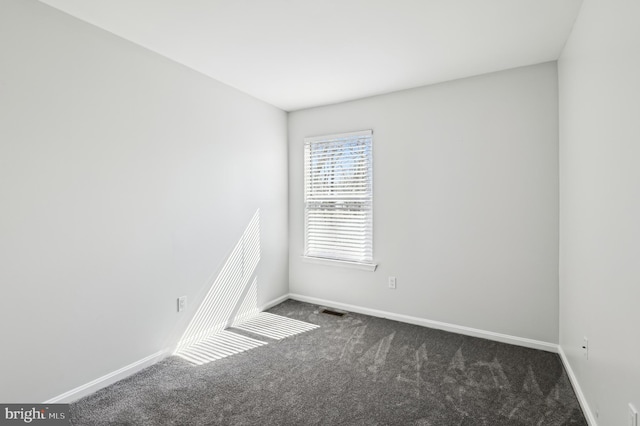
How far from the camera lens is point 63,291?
199 cm

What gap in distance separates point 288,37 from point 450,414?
108 inches

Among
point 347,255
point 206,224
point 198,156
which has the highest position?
point 198,156

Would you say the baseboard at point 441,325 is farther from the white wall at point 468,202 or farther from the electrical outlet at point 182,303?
the electrical outlet at point 182,303

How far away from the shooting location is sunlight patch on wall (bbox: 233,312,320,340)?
3098 millimetres

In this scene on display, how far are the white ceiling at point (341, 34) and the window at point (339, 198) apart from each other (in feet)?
2.78

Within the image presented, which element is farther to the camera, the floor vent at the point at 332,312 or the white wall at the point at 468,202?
the floor vent at the point at 332,312

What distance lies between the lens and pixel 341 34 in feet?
7.28

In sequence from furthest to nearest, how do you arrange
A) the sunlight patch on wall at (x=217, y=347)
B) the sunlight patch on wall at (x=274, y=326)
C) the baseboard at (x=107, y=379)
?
the sunlight patch on wall at (x=274, y=326)
the sunlight patch on wall at (x=217, y=347)
the baseboard at (x=107, y=379)

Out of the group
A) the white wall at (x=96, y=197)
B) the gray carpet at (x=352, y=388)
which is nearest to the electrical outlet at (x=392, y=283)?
the gray carpet at (x=352, y=388)

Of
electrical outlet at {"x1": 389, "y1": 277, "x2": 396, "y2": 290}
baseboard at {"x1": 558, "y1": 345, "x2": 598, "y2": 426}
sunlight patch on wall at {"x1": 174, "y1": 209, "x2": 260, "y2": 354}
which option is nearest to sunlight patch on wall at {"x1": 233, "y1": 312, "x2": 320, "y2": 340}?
sunlight patch on wall at {"x1": 174, "y1": 209, "x2": 260, "y2": 354}

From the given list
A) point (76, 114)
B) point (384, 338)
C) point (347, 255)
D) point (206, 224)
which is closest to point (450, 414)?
point (384, 338)

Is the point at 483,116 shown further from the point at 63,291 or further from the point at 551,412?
the point at 63,291

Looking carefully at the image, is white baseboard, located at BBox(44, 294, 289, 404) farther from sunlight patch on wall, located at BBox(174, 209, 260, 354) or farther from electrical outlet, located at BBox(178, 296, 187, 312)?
electrical outlet, located at BBox(178, 296, 187, 312)

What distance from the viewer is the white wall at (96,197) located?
70.7 inches
